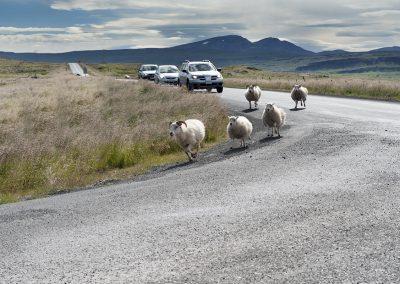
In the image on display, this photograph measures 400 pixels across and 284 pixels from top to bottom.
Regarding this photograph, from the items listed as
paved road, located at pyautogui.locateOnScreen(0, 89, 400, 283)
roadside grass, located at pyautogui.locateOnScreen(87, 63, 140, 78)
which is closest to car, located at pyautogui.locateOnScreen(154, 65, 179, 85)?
paved road, located at pyautogui.locateOnScreen(0, 89, 400, 283)

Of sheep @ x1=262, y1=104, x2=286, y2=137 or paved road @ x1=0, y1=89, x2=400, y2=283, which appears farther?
sheep @ x1=262, y1=104, x2=286, y2=137

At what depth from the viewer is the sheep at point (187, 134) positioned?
14.6 metres

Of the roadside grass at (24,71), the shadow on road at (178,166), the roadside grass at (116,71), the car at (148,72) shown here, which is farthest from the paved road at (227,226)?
the roadside grass at (24,71)

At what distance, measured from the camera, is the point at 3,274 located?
257 inches

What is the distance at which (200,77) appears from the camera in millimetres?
33812

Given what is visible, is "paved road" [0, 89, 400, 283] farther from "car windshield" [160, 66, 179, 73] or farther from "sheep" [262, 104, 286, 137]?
"car windshield" [160, 66, 179, 73]

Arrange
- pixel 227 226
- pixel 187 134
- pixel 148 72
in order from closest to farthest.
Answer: pixel 227 226
pixel 187 134
pixel 148 72

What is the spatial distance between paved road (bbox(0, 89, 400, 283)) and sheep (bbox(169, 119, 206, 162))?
1.83 m

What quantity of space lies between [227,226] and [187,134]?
Answer: 24.2ft

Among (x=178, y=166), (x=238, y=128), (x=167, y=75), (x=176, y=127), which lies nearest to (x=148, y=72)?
(x=167, y=75)

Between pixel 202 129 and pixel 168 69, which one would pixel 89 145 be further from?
pixel 168 69

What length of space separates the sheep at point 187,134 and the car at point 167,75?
2629 centimetres

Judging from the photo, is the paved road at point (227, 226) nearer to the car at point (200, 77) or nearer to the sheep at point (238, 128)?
the sheep at point (238, 128)

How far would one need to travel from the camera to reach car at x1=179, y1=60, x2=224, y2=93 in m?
33.7
